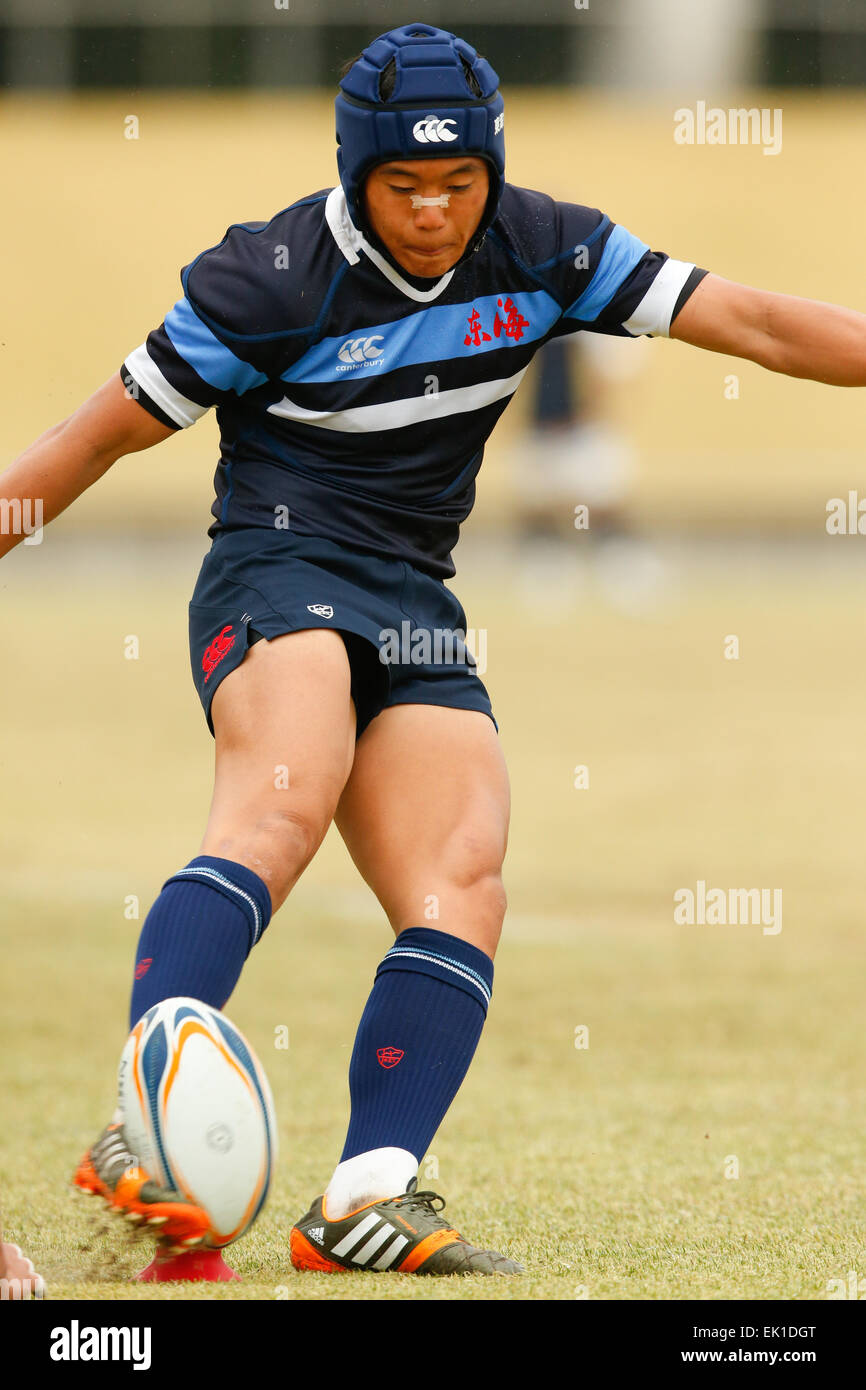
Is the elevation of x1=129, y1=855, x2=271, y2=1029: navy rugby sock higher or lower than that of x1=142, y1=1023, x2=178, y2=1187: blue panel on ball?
higher

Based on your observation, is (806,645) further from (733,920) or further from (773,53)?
(773,53)

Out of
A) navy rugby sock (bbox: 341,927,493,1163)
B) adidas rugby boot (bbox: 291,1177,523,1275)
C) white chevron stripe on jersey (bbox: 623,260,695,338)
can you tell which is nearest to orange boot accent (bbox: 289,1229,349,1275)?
adidas rugby boot (bbox: 291,1177,523,1275)

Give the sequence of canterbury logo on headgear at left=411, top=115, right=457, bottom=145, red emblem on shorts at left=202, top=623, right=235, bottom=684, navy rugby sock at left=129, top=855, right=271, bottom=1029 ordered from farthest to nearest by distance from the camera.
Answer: red emblem on shorts at left=202, top=623, right=235, bottom=684 < canterbury logo on headgear at left=411, top=115, right=457, bottom=145 < navy rugby sock at left=129, top=855, right=271, bottom=1029

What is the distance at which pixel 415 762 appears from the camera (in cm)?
294

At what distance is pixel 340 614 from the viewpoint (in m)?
2.80

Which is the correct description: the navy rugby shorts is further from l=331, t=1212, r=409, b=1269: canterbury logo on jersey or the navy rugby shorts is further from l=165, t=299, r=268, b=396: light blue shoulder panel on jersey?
l=331, t=1212, r=409, b=1269: canterbury logo on jersey

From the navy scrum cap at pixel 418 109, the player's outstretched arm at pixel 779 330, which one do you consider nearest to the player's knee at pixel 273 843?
the navy scrum cap at pixel 418 109

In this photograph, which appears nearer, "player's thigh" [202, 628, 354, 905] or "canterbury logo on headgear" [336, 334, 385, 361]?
"player's thigh" [202, 628, 354, 905]

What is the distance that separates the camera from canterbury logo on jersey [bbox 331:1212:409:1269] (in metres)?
2.71

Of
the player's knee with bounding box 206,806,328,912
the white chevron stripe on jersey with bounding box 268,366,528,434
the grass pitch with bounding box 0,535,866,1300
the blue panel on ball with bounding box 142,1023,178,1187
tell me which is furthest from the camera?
the grass pitch with bounding box 0,535,866,1300

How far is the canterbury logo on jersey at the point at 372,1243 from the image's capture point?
2713mm

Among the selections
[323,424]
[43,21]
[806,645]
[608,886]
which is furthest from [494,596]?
[323,424]

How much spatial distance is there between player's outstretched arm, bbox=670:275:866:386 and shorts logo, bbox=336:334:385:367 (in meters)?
0.50

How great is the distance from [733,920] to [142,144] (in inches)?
678
